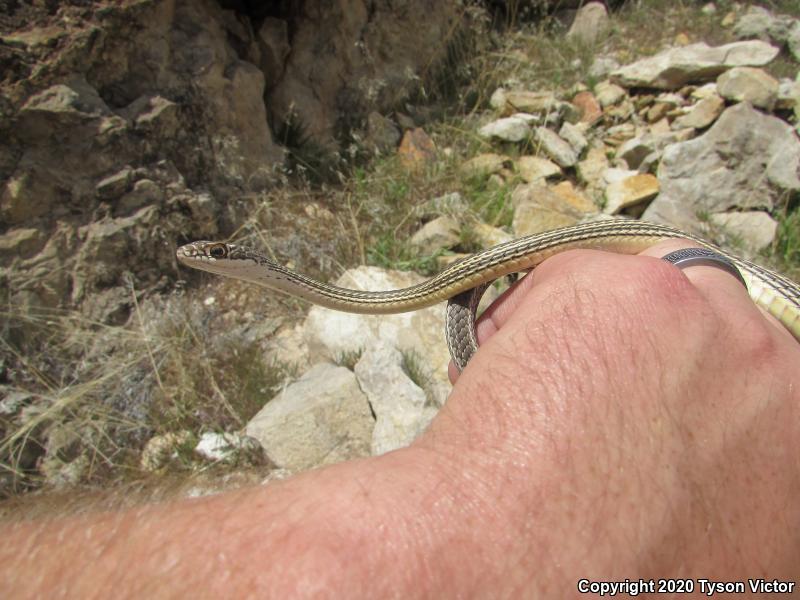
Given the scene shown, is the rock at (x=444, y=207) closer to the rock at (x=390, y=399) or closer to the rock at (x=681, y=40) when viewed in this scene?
the rock at (x=390, y=399)

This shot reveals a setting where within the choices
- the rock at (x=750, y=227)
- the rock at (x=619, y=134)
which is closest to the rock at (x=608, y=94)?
the rock at (x=619, y=134)

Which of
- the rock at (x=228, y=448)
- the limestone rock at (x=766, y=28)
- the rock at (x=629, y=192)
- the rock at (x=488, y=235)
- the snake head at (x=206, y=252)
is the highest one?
the limestone rock at (x=766, y=28)

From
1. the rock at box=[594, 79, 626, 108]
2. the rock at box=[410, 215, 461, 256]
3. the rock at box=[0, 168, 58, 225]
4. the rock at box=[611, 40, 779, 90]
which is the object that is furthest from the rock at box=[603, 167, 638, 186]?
the rock at box=[0, 168, 58, 225]

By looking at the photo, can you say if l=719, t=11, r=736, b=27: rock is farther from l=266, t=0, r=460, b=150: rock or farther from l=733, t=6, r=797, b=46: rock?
l=266, t=0, r=460, b=150: rock

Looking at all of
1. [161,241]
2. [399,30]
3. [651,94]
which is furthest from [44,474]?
[651,94]

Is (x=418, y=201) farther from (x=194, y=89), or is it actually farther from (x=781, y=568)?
(x=781, y=568)

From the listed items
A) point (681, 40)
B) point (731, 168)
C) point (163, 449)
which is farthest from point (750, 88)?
point (163, 449)
